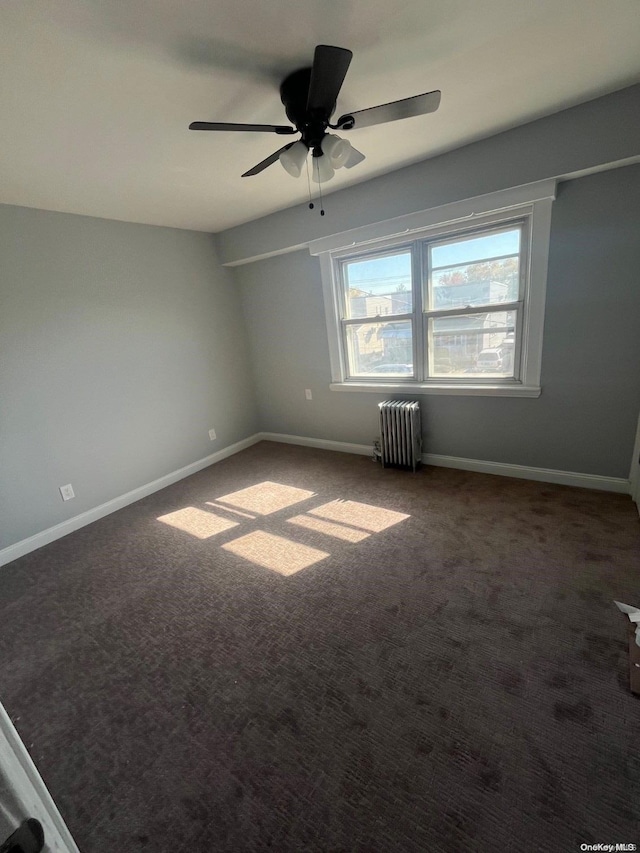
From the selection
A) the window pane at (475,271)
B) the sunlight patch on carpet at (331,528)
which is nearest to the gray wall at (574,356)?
the window pane at (475,271)

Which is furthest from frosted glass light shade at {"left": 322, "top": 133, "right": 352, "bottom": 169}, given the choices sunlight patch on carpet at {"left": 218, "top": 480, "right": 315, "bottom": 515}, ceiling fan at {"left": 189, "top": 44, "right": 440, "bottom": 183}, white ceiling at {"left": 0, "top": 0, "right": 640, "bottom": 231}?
sunlight patch on carpet at {"left": 218, "top": 480, "right": 315, "bottom": 515}

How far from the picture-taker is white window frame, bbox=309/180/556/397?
2.36 metres

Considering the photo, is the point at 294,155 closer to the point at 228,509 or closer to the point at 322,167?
the point at 322,167

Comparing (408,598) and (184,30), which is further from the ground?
(184,30)

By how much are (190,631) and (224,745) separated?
1.97 ft

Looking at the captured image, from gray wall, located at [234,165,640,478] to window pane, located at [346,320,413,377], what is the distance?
0.26m

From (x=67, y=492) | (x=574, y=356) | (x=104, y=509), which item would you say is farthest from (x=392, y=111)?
(x=104, y=509)

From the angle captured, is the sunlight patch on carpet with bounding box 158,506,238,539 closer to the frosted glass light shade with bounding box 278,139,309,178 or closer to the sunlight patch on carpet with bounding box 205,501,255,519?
the sunlight patch on carpet with bounding box 205,501,255,519

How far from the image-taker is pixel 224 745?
1.32m

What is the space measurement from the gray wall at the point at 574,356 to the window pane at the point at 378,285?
32cm

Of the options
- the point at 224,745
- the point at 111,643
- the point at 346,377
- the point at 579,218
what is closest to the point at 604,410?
the point at 579,218

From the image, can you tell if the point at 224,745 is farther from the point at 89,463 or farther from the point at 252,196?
the point at 252,196

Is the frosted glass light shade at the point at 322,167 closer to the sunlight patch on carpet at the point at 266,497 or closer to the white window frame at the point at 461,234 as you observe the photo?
the white window frame at the point at 461,234

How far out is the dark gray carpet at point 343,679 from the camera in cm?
110
